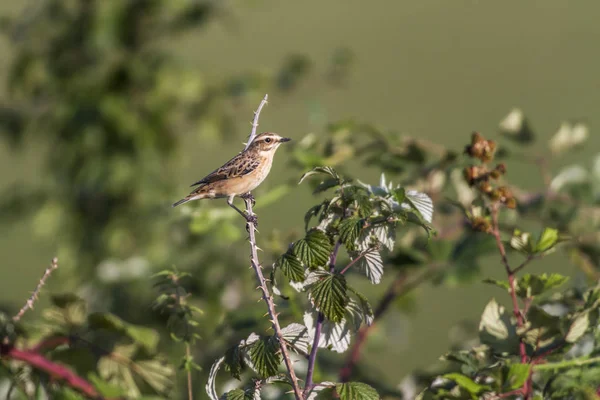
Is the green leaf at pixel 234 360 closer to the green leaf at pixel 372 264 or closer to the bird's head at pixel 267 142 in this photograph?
the green leaf at pixel 372 264

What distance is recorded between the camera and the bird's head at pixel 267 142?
133cm

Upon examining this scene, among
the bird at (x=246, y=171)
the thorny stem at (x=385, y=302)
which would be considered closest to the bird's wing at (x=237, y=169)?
the bird at (x=246, y=171)

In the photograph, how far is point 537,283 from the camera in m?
0.84

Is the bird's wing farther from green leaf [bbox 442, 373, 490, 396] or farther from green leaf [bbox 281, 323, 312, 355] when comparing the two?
green leaf [bbox 442, 373, 490, 396]

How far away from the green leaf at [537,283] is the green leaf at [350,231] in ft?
0.82

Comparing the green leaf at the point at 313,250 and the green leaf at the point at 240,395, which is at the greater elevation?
the green leaf at the point at 313,250

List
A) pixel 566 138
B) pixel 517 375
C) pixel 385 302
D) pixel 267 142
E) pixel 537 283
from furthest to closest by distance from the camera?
pixel 566 138 → pixel 267 142 → pixel 385 302 → pixel 537 283 → pixel 517 375

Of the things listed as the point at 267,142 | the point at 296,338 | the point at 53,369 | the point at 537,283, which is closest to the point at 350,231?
the point at 296,338

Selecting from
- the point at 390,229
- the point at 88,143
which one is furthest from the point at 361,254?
the point at 88,143

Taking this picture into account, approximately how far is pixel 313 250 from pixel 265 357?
0.13m

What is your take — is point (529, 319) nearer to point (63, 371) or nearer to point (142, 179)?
point (63, 371)

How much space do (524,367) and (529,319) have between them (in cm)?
19

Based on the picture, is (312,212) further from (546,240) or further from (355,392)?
(546,240)

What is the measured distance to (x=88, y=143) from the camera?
7.87 feet
